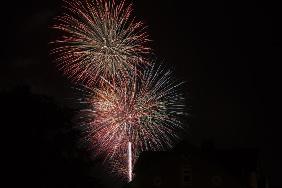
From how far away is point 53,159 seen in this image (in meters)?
48.1

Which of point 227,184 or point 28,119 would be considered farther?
point 227,184

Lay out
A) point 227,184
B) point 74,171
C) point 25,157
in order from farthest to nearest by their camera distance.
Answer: point 227,184 → point 74,171 → point 25,157

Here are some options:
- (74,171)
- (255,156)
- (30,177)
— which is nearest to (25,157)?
(30,177)

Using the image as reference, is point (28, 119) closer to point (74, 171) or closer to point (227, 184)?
point (74, 171)

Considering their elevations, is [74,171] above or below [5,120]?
below

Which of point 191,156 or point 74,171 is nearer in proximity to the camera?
point 74,171

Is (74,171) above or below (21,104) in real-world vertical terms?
below

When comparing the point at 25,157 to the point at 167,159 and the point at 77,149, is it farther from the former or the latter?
the point at 167,159

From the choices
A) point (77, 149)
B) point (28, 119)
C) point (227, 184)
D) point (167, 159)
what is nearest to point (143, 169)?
point (167, 159)

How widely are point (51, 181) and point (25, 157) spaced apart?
3.05m

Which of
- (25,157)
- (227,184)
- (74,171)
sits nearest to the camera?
(25,157)

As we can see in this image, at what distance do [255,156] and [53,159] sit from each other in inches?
869

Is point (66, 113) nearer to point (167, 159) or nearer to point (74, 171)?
point (74, 171)

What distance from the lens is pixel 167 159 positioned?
2367 inches
